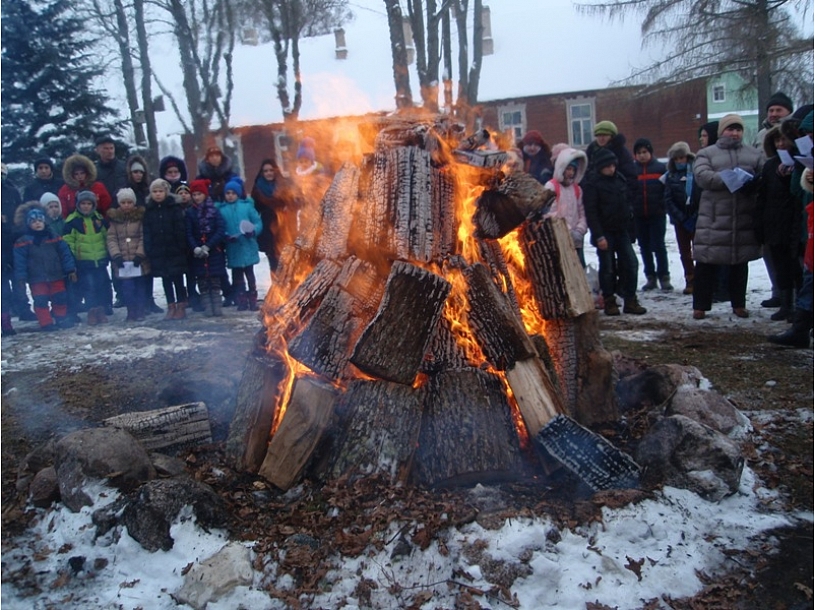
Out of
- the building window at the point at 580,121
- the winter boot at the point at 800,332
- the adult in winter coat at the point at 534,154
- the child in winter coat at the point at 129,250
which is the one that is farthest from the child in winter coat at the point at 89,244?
the building window at the point at 580,121

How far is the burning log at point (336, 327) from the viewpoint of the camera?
3602 millimetres

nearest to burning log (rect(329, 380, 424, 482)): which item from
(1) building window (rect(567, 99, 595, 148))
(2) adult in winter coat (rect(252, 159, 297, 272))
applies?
(2) adult in winter coat (rect(252, 159, 297, 272))

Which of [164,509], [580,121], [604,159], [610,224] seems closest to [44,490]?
Result: [164,509]

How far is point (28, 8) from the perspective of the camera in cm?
1373

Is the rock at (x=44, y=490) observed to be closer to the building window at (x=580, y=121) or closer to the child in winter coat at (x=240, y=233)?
the child in winter coat at (x=240, y=233)

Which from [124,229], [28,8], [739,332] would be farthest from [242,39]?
[739,332]

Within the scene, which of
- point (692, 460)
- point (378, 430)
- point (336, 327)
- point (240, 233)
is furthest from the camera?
point (240, 233)

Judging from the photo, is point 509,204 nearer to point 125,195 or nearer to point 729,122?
point 729,122

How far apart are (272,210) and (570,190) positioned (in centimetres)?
424

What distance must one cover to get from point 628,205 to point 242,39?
57.4ft

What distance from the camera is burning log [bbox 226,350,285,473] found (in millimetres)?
3719

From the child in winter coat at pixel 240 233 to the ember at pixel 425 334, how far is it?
15.3 ft

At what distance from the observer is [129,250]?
8.59 meters

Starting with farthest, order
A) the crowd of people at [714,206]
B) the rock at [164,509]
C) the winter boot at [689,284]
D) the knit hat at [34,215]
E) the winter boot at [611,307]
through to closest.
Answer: the winter boot at [689,284]
the knit hat at [34,215]
the winter boot at [611,307]
the crowd of people at [714,206]
the rock at [164,509]
